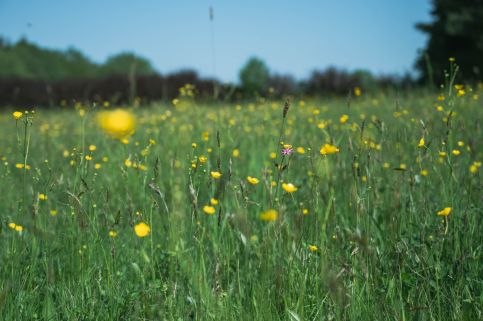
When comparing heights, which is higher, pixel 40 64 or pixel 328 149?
pixel 40 64

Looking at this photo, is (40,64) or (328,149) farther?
(40,64)

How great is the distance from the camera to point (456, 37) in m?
17.5

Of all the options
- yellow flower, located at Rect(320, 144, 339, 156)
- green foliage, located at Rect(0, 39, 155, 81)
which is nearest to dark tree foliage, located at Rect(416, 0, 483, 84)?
yellow flower, located at Rect(320, 144, 339, 156)

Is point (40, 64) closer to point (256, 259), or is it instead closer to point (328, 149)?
point (256, 259)

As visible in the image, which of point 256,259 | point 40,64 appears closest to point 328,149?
point 256,259

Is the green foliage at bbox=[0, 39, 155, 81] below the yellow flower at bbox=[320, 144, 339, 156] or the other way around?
the other way around

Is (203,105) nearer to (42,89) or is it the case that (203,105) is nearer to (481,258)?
(481,258)

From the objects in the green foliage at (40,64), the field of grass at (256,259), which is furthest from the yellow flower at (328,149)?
the green foliage at (40,64)

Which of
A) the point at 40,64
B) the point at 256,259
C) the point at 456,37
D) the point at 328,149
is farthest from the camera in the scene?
the point at 40,64

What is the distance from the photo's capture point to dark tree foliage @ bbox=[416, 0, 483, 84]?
1656cm

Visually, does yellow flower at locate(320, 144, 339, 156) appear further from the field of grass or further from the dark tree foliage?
the dark tree foliage

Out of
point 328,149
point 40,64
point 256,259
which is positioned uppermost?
point 40,64

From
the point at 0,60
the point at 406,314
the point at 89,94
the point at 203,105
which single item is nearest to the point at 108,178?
the point at 406,314

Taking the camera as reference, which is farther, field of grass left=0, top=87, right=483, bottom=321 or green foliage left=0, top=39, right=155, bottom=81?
green foliage left=0, top=39, right=155, bottom=81
